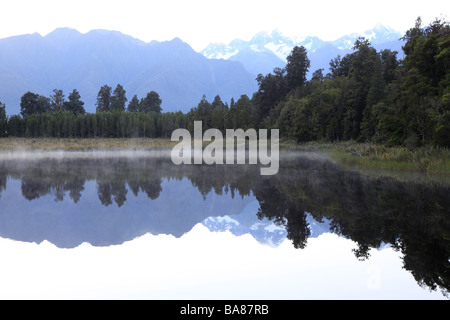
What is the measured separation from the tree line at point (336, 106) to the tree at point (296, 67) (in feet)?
0.68

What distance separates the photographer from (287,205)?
1425 centimetres

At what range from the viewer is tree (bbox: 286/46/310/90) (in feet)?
278

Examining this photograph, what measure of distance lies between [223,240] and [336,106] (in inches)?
2150

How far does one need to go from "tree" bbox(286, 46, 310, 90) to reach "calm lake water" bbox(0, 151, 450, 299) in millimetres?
69807

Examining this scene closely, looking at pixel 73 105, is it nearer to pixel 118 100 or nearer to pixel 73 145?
pixel 118 100

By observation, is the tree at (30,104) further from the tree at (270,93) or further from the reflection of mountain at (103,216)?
the reflection of mountain at (103,216)

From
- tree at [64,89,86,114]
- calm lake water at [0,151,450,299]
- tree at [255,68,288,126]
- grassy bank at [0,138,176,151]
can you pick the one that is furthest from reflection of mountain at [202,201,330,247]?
tree at [64,89,86,114]

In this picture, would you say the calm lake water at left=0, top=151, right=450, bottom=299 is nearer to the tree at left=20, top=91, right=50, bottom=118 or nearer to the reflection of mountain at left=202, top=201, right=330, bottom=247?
the reflection of mountain at left=202, top=201, right=330, bottom=247

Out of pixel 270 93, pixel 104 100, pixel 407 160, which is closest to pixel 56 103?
pixel 104 100

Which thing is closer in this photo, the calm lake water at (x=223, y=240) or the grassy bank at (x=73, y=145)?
the calm lake water at (x=223, y=240)

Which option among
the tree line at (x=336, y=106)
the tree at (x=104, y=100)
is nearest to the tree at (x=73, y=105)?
the tree line at (x=336, y=106)

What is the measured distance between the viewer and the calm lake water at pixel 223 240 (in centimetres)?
665

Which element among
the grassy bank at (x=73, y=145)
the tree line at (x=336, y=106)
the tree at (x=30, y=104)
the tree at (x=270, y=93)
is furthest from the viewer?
the tree at (x=30, y=104)
